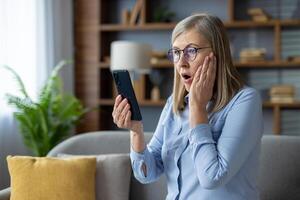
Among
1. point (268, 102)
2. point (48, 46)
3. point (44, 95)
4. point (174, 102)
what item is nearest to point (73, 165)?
point (174, 102)

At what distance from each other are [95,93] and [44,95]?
974 mm

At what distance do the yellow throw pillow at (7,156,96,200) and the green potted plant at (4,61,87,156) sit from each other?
1.22m

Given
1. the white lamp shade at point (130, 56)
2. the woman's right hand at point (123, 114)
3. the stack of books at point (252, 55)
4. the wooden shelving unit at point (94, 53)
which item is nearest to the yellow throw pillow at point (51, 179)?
the woman's right hand at point (123, 114)

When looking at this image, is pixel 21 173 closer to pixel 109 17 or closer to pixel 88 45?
pixel 88 45

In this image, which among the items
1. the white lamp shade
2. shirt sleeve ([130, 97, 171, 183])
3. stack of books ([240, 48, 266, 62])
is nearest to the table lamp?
the white lamp shade

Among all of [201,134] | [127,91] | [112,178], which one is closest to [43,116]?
[112,178]

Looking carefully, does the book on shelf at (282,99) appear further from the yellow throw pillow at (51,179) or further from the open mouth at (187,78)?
the open mouth at (187,78)

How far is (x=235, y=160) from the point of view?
4.25 feet

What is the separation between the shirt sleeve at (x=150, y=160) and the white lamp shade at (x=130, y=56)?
2.28 metres

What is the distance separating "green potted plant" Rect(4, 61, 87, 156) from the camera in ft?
11.5

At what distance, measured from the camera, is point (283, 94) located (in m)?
4.19

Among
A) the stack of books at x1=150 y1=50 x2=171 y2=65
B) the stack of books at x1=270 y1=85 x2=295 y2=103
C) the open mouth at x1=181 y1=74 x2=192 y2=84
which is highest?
the open mouth at x1=181 y1=74 x2=192 y2=84

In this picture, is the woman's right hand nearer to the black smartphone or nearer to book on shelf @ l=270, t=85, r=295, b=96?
the black smartphone

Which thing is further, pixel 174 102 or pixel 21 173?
pixel 21 173
